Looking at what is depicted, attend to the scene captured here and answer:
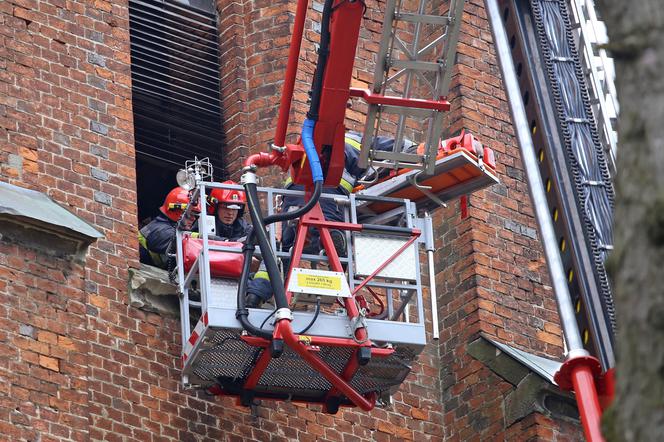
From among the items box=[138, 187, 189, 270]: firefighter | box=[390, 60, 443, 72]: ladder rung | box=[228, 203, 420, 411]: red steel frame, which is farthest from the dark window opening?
box=[228, 203, 420, 411]: red steel frame

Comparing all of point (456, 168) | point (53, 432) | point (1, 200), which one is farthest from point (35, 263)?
point (456, 168)

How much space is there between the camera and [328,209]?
11469 millimetres

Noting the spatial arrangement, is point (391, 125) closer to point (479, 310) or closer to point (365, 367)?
point (479, 310)

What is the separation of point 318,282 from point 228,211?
1.91 m

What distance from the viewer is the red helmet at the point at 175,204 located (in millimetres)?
12961

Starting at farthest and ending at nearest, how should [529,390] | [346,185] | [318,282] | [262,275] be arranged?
[529,390]
[346,185]
[262,275]
[318,282]

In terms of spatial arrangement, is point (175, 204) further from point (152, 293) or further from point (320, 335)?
point (320, 335)

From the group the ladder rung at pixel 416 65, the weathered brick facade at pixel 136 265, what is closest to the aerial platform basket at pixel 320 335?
the weathered brick facade at pixel 136 265

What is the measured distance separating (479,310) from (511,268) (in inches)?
23.5

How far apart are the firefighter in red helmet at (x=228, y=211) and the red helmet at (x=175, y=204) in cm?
53

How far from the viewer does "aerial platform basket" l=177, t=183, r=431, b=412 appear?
10.6 m

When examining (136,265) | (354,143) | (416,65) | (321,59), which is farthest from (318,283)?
(136,265)

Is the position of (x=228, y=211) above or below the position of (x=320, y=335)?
above

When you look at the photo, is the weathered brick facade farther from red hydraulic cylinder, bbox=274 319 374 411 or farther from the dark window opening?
red hydraulic cylinder, bbox=274 319 374 411
